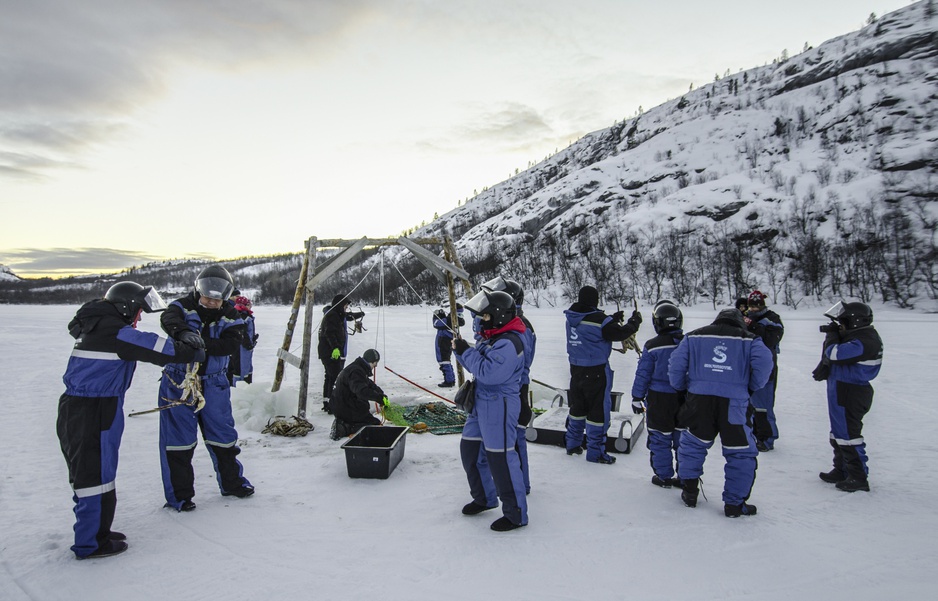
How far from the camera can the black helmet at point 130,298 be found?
3626 mm

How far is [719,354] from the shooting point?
4.23 m

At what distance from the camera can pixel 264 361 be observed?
15227mm

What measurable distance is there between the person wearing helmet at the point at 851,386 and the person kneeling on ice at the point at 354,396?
5020 millimetres

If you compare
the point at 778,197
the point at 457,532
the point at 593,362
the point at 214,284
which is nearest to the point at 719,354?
the point at 593,362

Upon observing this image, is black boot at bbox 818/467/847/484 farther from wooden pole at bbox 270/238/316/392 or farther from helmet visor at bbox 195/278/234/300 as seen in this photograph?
wooden pole at bbox 270/238/316/392

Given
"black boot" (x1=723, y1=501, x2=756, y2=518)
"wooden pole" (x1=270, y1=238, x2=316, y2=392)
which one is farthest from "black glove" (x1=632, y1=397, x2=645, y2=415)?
"wooden pole" (x1=270, y1=238, x2=316, y2=392)

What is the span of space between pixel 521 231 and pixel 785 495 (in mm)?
72010

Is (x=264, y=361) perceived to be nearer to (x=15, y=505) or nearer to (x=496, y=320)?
(x=15, y=505)

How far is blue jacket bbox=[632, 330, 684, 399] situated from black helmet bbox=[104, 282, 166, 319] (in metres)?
4.59

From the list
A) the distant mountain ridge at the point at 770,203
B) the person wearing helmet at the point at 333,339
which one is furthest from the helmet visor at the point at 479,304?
the distant mountain ridge at the point at 770,203

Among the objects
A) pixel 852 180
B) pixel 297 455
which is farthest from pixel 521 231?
pixel 297 455

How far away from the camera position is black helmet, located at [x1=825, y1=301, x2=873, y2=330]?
480cm

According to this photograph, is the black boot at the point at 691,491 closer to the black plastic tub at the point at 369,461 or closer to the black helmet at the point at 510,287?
the black helmet at the point at 510,287

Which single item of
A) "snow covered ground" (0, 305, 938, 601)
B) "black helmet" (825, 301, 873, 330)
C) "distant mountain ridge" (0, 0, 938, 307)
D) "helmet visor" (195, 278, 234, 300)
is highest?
"distant mountain ridge" (0, 0, 938, 307)
